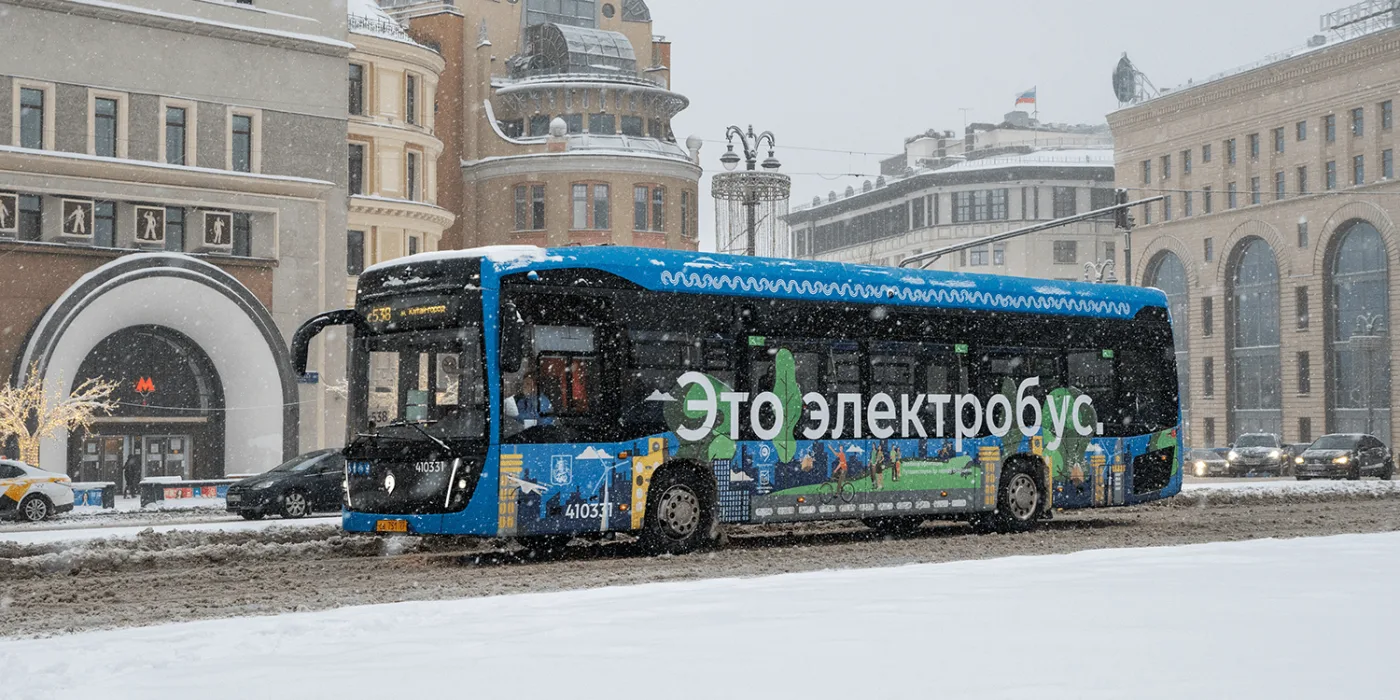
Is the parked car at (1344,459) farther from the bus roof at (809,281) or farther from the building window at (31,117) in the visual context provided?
the building window at (31,117)

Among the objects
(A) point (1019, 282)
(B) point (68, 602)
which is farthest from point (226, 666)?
(A) point (1019, 282)

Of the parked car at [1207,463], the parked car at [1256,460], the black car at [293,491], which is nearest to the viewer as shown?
the black car at [293,491]

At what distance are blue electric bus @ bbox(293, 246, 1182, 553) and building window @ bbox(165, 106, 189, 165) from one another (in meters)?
26.6

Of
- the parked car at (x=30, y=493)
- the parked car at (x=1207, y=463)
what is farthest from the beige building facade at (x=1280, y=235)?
the parked car at (x=30, y=493)

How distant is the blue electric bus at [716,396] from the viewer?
1630 centimetres

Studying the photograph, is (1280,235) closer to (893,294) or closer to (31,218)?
(31,218)

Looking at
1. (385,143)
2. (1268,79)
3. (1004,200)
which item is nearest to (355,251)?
(385,143)

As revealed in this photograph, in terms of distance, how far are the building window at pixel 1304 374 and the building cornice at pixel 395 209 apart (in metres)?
48.9

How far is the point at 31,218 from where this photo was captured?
39.5 metres

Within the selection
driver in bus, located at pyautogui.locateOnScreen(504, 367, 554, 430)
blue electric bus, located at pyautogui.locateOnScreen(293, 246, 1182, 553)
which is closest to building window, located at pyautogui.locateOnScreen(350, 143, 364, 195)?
blue electric bus, located at pyautogui.locateOnScreen(293, 246, 1182, 553)

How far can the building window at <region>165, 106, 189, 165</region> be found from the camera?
4175cm

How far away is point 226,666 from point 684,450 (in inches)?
372

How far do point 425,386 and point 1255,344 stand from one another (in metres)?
78.4

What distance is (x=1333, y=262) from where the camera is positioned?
81938mm
